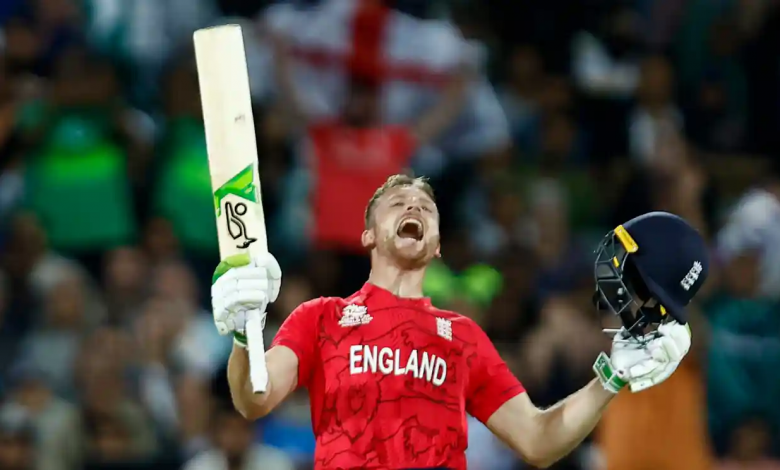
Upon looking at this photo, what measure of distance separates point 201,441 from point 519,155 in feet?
11.4

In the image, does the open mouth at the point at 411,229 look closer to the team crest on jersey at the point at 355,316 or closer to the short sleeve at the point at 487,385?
the team crest on jersey at the point at 355,316

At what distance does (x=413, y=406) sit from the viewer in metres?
5.34

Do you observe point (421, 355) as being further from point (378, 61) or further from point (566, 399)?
point (378, 61)

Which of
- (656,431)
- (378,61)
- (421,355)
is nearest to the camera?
(421,355)

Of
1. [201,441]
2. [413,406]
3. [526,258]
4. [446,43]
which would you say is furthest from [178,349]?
[413,406]

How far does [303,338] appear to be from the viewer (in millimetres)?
5484

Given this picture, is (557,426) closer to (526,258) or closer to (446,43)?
(526,258)

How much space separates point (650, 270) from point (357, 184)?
4863mm

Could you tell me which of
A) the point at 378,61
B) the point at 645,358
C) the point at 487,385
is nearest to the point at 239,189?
the point at 487,385

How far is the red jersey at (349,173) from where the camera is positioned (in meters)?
9.88

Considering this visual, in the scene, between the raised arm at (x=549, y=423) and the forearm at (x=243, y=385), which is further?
the raised arm at (x=549, y=423)

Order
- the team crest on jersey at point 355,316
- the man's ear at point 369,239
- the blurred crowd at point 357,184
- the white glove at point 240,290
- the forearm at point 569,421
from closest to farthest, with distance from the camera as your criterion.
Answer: the white glove at point 240,290, the forearm at point 569,421, the team crest on jersey at point 355,316, the man's ear at point 369,239, the blurred crowd at point 357,184

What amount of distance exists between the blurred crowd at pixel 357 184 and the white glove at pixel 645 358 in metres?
3.09

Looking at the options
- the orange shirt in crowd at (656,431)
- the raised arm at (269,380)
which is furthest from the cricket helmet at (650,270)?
the orange shirt in crowd at (656,431)
